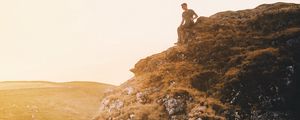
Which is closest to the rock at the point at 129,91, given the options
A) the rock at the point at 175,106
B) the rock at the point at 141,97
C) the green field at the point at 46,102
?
the rock at the point at 141,97

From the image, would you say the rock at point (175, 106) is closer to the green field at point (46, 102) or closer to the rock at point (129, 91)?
the rock at point (129, 91)

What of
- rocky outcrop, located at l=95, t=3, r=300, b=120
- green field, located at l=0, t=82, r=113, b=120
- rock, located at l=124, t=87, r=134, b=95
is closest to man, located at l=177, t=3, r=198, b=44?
rocky outcrop, located at l=95, t=3, r=300, b=120

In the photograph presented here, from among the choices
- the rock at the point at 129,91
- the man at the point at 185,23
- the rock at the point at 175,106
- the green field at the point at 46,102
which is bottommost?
the green field at the point at 46,102

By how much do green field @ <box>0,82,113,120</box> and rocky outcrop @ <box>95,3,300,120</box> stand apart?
13.1 meters

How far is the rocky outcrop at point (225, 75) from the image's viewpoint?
63.4 ft

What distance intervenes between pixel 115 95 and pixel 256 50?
8.50 m

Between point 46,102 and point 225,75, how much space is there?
79.2 ft

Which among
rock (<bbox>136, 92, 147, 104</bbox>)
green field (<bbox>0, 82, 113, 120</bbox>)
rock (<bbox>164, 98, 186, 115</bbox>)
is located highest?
rock (<bbox>136, 92, 147, 104</bbox>)

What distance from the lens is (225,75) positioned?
21.0m

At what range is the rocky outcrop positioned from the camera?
19312mm

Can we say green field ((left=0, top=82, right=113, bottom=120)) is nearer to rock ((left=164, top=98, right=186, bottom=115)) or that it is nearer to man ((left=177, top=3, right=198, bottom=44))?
man ((left=177, top=3, right=198, bottom=44))

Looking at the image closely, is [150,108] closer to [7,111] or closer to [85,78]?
[7,111]

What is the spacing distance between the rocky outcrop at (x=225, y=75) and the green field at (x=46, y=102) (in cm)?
1308

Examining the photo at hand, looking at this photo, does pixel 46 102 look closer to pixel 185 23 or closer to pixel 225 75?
pixel 185 23
